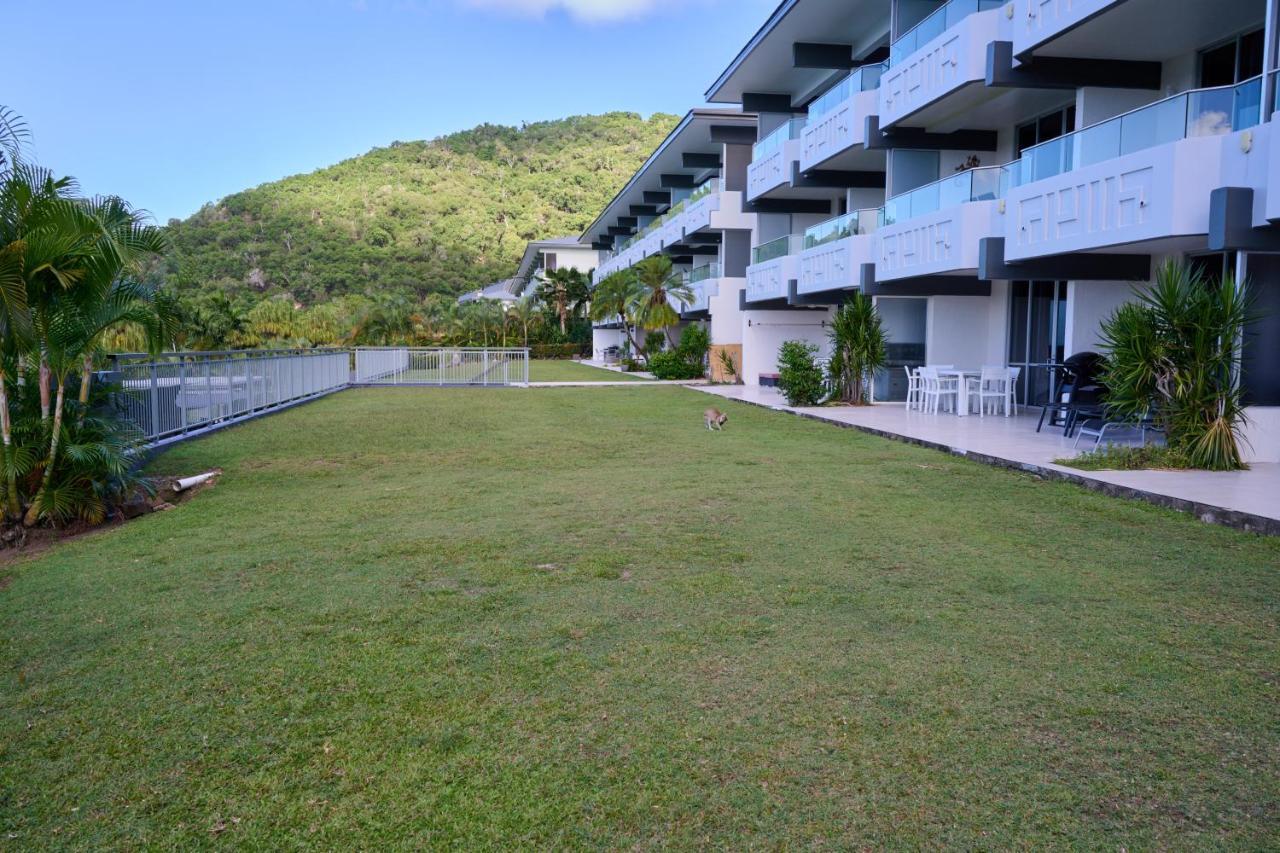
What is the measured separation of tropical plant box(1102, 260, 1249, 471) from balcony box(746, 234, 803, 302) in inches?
604

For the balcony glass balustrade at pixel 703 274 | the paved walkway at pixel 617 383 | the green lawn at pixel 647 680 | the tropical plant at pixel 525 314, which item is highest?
the balcony glass balustrade at pixel 703 274

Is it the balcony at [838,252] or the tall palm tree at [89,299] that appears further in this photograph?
the balcony at [838,252]

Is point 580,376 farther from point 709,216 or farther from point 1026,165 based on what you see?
point 1026,165

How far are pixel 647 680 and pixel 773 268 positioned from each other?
970 inches

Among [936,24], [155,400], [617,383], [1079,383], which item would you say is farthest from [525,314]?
[1079,383]

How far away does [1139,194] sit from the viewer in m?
12.1

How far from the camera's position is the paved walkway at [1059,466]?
8.33 meters

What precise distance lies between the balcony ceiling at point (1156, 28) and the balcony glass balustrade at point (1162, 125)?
1470 mm

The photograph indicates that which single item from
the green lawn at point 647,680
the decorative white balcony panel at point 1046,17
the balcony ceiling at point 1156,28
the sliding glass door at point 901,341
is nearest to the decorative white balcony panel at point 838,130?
the sliding glass door at point 901,341

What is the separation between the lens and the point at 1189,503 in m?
8.55

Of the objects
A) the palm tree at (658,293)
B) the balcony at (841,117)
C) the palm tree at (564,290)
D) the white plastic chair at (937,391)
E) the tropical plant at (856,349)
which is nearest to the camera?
the white plastic chair at (937,391)

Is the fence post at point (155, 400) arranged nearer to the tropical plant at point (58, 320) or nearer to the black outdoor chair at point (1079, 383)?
the tropical plant at point (58, 320)

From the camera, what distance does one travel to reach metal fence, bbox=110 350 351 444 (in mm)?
13484

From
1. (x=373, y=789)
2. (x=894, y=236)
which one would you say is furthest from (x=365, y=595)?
(x=894, y=236)
